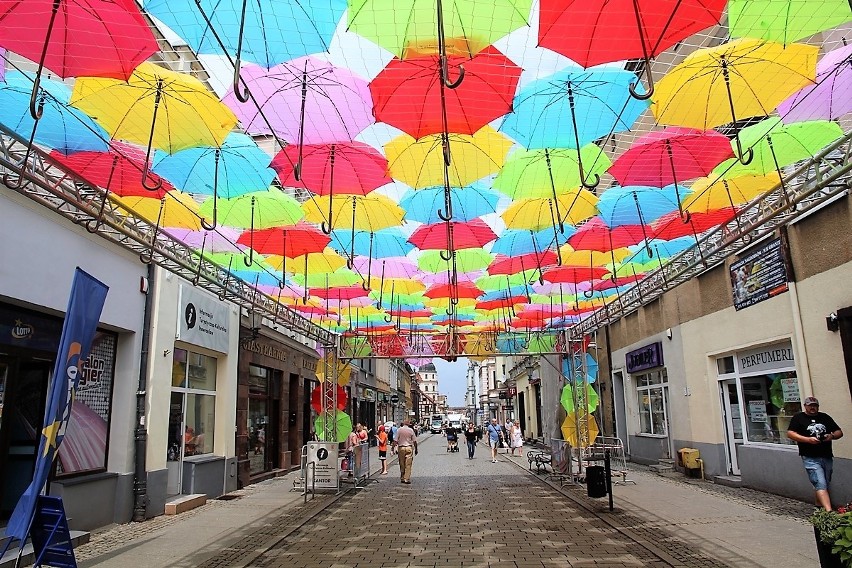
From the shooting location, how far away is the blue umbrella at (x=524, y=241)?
42.1 feet

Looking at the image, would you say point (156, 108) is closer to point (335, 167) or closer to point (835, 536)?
point (335, 167)

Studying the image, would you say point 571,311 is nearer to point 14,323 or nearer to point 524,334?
point 524,334

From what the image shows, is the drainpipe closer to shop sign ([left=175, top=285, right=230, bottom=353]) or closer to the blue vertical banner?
shop sign ([left=175, top=285, right=230, bottom=353])

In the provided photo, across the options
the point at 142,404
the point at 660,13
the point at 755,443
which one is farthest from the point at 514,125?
the point at 755,443

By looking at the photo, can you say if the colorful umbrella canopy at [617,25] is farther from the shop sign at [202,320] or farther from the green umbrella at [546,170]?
the shop sign at [202,320]

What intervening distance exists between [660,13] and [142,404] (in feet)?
35.0

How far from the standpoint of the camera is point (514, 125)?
8445 mm

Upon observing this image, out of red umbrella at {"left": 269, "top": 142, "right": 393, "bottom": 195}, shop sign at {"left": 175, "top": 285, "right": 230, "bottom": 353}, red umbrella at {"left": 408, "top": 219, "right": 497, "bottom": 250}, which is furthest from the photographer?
shop sign at {"left": 175, "top": 285, "right": 230, "bottom": 353}

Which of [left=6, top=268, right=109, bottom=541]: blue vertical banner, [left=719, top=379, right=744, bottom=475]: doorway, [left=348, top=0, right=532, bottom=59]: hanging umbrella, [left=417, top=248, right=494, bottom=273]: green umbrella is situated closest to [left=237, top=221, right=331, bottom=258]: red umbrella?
[left=417, top=248, right=494, bottom=273]: green umbrella

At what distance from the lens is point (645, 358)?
1917 centimetres

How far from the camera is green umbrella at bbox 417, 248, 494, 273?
→ 14382mm

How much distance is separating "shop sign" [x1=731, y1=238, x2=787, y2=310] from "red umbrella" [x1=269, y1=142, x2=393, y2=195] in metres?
8.00

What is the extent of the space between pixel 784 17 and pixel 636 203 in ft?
16.5

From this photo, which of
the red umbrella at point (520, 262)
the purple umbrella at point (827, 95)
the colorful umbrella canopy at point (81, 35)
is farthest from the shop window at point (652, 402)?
the colorful umbrella canopy at point (81, 35)
